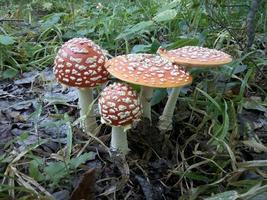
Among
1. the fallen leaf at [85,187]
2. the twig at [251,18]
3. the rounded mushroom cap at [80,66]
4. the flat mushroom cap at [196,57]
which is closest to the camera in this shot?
the fallen leaf at [85,187]

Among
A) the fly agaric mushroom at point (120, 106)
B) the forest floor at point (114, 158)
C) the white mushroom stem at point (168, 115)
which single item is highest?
the fly agaric mushroom at point (120, 106)

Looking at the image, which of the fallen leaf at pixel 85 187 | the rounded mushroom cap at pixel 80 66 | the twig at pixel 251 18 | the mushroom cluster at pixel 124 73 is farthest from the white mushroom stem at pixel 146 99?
the twig at pixel 251 18

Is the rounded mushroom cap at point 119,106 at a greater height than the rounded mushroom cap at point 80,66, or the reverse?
the rounded mushroom cap at point 80,66

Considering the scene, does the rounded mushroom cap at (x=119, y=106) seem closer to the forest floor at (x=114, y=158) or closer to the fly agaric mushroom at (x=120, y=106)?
the fly agaric mushroom at (x=120, y=106)

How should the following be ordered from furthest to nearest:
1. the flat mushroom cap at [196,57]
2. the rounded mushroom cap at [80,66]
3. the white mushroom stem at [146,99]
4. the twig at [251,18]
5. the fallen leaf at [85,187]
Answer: the twig at [251,18] < the white mushroom stem at [146,99] < the rounded mushroom cap at [80,66] < the flat mushroom cap at [196,57] < the fallen leaf at [85,187]

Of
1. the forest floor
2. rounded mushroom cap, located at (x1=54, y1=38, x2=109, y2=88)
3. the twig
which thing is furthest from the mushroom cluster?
the twig

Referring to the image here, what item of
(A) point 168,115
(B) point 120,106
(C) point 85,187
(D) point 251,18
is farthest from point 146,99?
(D) point 251,18

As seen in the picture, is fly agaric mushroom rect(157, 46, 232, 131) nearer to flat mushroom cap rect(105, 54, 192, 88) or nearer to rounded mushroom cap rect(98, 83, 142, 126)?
flat mushroom cap rect(105, 54, 192, 88)

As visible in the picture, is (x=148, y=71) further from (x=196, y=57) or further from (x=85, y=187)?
(x=85, y=187)
